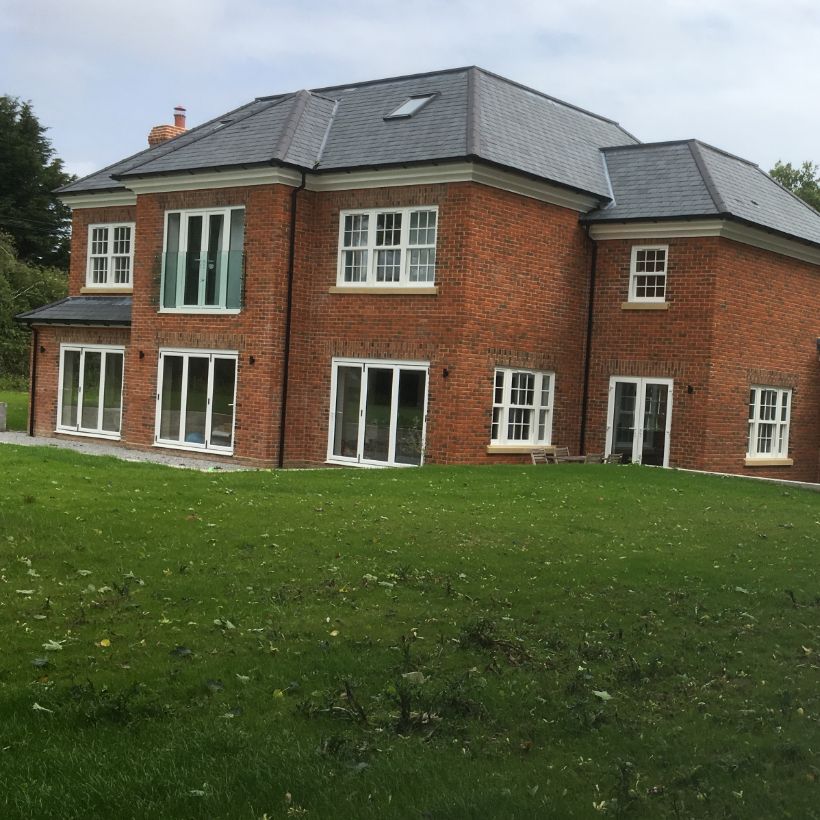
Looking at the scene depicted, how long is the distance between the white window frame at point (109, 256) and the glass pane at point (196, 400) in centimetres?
523

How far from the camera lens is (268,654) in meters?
6.97

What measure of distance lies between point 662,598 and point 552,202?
1359 cm

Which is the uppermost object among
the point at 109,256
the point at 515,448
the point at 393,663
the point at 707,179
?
the point at 707,179

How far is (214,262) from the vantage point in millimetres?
21578

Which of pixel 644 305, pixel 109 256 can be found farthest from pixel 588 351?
pixel 109 256

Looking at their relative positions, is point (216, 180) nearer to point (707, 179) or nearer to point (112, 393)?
point (112, 393)

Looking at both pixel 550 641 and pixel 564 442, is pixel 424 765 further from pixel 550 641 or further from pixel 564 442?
pixel 564 442

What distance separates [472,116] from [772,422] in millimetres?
9563

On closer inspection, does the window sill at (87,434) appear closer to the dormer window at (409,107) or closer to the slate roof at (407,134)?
the slate roof at (407,134)

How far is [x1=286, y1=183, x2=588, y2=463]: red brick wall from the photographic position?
19453mm

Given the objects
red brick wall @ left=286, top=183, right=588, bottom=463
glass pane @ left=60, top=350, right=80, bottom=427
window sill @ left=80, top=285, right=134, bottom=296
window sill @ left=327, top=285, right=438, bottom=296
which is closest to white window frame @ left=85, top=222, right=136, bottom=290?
window sill @ left=80, top=285, right=134, bottom=296

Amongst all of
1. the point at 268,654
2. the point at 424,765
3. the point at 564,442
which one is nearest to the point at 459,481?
the point at 564,442

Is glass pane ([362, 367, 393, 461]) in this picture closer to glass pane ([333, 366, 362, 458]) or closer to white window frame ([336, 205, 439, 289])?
glass pane ([333, 366, 362, 458])

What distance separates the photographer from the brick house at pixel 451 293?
19.9m
